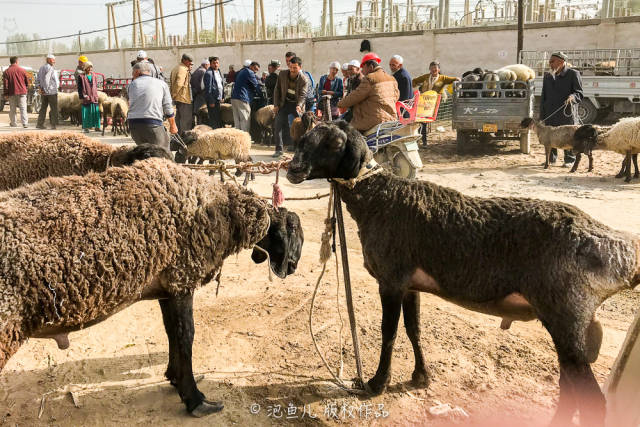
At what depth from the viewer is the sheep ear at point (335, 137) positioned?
141 inches

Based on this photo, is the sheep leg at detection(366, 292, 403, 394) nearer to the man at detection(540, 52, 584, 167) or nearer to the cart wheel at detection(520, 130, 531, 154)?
the man at detection(540, 52, 584, 167)

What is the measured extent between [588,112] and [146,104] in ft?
45.0

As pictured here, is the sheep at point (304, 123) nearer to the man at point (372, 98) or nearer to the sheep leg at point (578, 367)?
the man at point (372, 98)

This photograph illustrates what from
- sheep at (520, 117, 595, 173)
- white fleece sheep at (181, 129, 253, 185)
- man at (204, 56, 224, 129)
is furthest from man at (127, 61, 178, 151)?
sheep at (520, 117, 595, 173)

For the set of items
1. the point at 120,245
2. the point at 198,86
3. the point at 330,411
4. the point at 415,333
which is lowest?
the point at 330,411

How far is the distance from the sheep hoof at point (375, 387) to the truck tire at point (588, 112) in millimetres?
14916

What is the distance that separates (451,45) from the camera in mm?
22766

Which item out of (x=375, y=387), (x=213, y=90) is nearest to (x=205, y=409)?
(x=375, y=387)

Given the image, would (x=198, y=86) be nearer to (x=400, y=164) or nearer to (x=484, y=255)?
(x=400, y=164)

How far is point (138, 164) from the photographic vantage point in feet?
11.4

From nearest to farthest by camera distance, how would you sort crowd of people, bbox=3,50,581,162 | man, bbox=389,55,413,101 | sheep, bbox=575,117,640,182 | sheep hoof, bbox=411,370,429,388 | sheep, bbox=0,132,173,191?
sheep hoof, bbox=411,370,429,388
sheep, bbox=0,132,173,191
crowd of people, bbox=3,50,581,162
sheep, bbox=575,117,640,182
man, bbox=389,55,413,101

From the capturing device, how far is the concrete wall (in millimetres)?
19641

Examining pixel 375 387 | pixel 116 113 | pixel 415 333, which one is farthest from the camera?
pixel 116 113

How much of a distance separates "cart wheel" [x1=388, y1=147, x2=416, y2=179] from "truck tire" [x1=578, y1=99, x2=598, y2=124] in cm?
998
